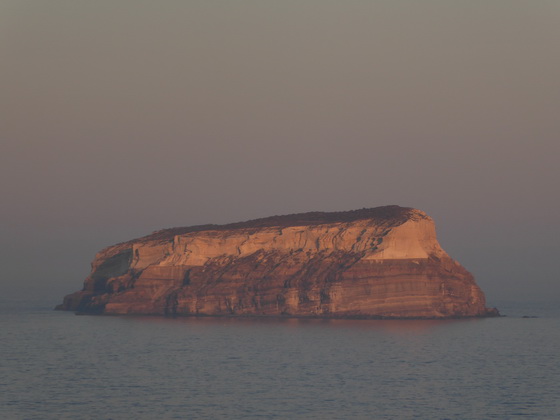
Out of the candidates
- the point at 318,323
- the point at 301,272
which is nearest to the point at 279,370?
the point at 318,323

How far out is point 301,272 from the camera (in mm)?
101500

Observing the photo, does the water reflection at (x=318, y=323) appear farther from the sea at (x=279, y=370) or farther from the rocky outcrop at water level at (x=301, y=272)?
the rocky outcrop at water level at (x=301, y=272)

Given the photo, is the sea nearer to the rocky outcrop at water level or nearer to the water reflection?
the water reflection

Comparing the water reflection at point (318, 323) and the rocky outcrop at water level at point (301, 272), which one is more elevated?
the rocky outcrop at water level at point (301, 272)

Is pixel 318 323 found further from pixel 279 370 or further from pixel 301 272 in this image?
pixel 279 370

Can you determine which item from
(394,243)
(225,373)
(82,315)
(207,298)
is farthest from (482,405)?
(82,315)

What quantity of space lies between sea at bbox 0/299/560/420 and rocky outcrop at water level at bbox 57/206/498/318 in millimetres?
3415

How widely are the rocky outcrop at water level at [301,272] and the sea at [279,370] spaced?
3415mm

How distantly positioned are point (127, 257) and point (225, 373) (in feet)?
183

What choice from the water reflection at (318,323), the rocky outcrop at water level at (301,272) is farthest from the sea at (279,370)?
the rocky outcrop at water level at (301,272)

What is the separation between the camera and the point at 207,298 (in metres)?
104

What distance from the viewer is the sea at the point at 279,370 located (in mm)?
47188

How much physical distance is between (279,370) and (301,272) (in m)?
41.0

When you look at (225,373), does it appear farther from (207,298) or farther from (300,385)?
(207,298)
